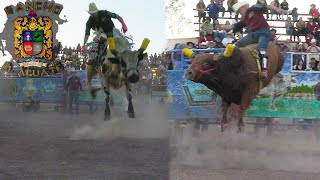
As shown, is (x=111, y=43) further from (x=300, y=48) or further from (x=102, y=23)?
(x=300, y=48)

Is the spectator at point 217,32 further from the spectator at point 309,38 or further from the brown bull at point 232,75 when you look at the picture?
the spectator at point 309,38

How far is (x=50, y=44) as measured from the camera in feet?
90.8

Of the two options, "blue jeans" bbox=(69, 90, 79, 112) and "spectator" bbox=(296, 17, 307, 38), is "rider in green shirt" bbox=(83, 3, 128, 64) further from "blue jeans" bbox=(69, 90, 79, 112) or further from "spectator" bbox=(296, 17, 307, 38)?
"blue jeans" bbox=(69, 90, 79, 112)

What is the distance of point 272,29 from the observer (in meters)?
13.0

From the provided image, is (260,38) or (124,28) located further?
(124,28)

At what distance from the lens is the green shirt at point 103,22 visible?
12.7m

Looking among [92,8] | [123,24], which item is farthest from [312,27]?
[92,8]

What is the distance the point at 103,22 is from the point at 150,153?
15.1 ft

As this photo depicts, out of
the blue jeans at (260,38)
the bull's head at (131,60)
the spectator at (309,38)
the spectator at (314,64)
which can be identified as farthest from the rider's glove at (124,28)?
the spectator at (309,38)

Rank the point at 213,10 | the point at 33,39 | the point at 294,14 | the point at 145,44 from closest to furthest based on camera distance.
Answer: the point at 145,44, the point at 213,10, the point at 294,14, the point at 33,39

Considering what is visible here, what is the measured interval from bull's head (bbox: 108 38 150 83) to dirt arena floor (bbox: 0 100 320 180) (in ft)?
4.34

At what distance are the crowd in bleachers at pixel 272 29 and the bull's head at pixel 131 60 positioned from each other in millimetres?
1311

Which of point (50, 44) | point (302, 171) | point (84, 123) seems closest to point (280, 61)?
point (302, 171)

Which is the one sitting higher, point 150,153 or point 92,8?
point 92,8
